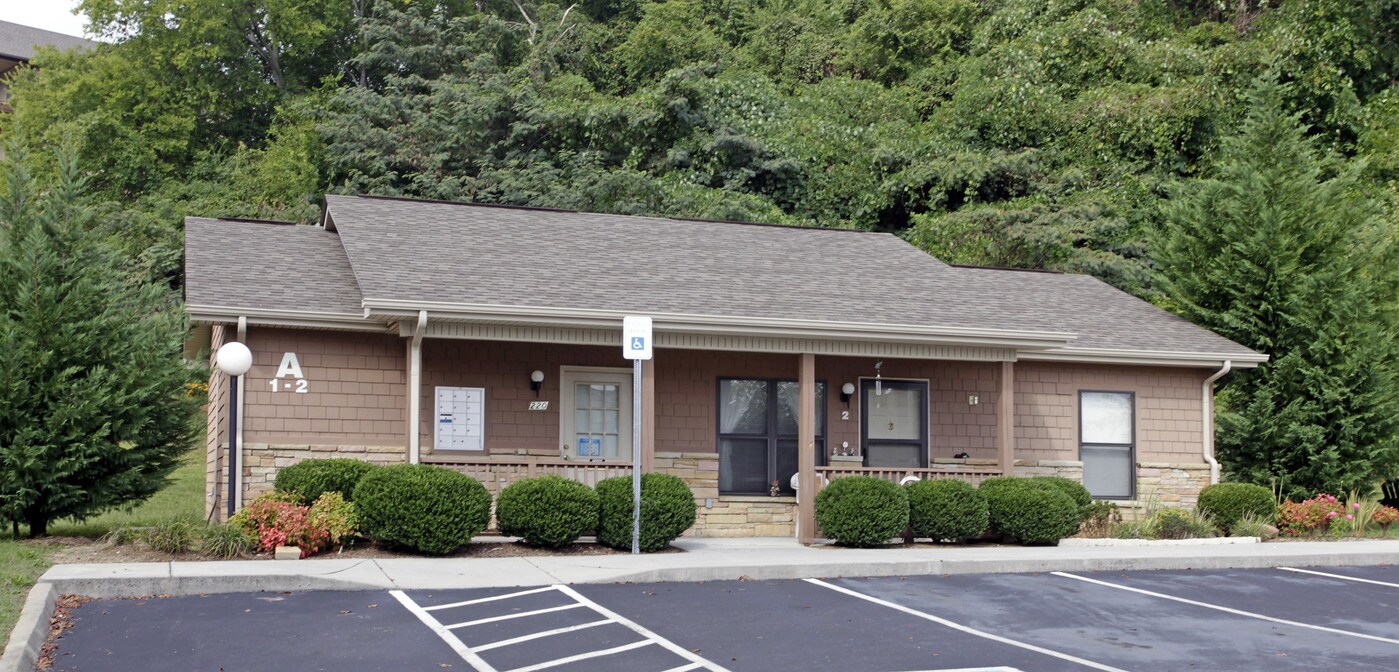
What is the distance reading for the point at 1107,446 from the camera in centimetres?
1791

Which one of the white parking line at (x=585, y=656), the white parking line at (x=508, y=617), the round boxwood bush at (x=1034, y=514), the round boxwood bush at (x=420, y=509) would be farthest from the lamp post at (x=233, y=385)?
the round boxwood bush at (x=1034, y=514)

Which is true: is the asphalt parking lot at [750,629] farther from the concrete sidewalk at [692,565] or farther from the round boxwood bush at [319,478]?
the round boxwood bush at [319,478]

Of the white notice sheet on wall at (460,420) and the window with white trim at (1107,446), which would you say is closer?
the white notice sheet on wall at (460,420)

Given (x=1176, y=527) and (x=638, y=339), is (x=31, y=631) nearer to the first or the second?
(x=638, y=339)

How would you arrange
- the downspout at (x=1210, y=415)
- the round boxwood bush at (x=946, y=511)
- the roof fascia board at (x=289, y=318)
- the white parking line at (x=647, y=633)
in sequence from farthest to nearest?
1. the downspout at (x=1210, y=415)
2. the round boxwood bush at (x=946, y=511)
3. the roof fascia board at (x=289, y=318)
4. the white parking line at (x=647, y=633)

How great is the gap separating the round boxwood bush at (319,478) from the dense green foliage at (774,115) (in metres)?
13.6

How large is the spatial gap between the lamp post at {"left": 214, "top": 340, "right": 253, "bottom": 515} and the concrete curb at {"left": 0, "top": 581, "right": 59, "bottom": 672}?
3.38 metres

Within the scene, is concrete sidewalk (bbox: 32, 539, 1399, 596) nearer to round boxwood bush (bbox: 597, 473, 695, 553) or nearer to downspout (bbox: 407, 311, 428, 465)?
round boxwood bush (bbox: 597, 473, 695, 553)

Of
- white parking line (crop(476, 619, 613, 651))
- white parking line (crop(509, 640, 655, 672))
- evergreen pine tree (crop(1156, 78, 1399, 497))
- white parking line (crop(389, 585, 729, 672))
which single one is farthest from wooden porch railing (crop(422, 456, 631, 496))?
evergreen pine tree (crop(1156, 78, 1399, 497))

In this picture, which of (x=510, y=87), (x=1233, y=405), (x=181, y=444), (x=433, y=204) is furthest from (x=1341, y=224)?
(x=510, y=87)

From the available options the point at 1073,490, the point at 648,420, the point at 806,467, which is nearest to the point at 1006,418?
the point at 1073,490

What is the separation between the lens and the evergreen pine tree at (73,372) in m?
Answer: 12.6

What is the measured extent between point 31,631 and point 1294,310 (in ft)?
57.2

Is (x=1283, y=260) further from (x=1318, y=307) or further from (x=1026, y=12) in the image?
(x=1026, y=12)
